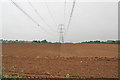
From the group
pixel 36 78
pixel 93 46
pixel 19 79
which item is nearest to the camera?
pixel 19 79

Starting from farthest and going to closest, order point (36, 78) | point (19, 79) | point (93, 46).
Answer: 1. point (93, 46)
2. point (36, 78)
3. point (19, 79)

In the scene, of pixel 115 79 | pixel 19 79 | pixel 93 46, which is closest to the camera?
pixel 19 79

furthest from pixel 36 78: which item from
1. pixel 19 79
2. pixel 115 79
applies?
pixel 115 79

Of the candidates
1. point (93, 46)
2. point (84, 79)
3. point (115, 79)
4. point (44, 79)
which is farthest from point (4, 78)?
point (93, 46)

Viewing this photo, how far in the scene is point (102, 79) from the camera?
4238 mm

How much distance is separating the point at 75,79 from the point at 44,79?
1.04 metres

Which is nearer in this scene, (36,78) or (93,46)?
(36,78)

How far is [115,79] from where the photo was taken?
438 cm

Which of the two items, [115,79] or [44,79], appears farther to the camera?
[115,79]

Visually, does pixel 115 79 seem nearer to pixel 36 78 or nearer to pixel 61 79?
pixel 61 79

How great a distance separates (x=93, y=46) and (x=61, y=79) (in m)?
15.0

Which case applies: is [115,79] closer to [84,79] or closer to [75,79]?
[84,79]

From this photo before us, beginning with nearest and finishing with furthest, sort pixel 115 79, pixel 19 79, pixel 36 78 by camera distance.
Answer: pixel 19 79 → pixel 36 78 → pixel 115 79

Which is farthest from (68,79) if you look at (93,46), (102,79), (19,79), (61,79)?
(93,46)
